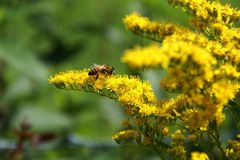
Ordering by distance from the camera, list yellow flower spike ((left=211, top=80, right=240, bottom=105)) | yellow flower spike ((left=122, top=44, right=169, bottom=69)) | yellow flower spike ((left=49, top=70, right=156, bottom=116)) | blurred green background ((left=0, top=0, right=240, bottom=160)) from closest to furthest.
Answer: yellow flower spike ((left=122, top=44, right=169, bottom=69)) → yellow flower spike ((left=211, top=80, right=240, bottom=105)) → yellow flower spike ((left=49, top=70, right=156, bottom=116)) → blurred green background ((left=0, top=0, right=240, bottom=160))

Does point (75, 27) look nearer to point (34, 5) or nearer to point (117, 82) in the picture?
point (34, 5)

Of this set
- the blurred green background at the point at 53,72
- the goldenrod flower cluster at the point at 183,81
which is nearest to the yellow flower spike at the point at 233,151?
the goldenrod flower cluster at the point at 183,81

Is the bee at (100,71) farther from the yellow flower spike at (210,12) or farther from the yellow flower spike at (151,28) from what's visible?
the yellow flower spike at (210,12)

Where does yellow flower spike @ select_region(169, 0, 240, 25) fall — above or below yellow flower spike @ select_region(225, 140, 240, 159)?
above

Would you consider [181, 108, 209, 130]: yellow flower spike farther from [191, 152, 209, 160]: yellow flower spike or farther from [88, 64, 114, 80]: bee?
[88, 64, 114, 80]: bee

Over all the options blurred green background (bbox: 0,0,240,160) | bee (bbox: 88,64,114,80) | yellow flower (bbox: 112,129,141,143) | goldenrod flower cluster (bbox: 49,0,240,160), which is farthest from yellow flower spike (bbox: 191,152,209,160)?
blurred green background (bbox: 0,0,240,160)

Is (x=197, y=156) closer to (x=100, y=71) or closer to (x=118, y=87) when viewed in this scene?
(x=118, y=87)

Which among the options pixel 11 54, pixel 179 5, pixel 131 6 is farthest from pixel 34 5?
pixel 179 5

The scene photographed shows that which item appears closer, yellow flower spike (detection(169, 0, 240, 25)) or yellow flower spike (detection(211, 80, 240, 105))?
yellow flower spike (detection(211, 80, 240, 105))
